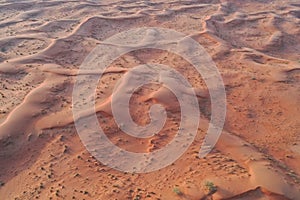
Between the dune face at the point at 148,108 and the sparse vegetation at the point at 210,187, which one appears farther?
the dune face at the point at 148,108

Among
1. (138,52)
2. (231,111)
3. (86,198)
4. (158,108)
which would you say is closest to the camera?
(86,198)

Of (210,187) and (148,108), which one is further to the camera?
(148,108)

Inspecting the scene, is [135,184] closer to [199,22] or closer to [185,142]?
[185,142]

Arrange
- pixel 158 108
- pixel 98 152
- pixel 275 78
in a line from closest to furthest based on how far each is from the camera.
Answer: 1. pixel 98 152
2. pixel 158 108
3. pixel 275 78

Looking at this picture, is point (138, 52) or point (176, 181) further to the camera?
point (138, 52)

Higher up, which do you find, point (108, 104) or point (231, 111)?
point (108, 104)

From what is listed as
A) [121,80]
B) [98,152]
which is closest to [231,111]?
[121,80]

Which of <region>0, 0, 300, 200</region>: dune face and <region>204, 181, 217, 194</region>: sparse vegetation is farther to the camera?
<region>0, 0, 300, 200</region>: dune face
